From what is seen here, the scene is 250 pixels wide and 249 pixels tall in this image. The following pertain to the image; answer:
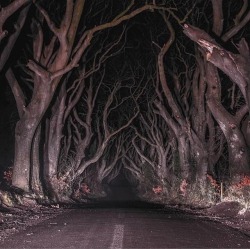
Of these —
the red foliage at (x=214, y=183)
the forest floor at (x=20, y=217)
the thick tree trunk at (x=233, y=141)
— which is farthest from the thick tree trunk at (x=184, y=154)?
the forest floor at (x=20, y=217)

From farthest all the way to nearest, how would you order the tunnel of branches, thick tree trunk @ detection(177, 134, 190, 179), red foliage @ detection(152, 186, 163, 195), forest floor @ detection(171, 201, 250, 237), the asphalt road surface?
red foliage @ detection(152, 186, 163, 195) < thick tree trunk @ detection(177, 134, 190, 179) < the tunnel of branches < forest floor @ detection(171, 201, 250, 237) < the asphalt road surface

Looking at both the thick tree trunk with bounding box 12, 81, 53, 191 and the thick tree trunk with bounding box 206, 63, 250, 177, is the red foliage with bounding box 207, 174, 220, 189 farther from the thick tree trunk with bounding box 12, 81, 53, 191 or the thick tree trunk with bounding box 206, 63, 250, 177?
the thick tree trunk with bounding box 12, 81, 53, 191

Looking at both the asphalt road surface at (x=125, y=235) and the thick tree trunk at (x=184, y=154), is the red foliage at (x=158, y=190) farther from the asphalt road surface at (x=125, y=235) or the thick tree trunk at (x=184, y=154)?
the asphalt road surface at (x=125, y=235)

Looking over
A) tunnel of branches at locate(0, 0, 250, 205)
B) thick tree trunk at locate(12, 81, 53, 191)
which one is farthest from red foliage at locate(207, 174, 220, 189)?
thick tree trunk at locate(12, 81, 53, 191)

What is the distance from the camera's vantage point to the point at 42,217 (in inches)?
554

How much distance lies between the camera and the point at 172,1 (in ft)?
70.2

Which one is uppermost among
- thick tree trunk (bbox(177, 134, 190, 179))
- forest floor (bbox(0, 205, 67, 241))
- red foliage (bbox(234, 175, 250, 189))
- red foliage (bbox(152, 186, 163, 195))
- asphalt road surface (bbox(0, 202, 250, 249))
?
thick tree trunk (bbox(177, 134, 190, 179))

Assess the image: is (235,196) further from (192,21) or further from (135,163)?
(135,163)

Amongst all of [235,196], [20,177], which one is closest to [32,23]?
[20,177]

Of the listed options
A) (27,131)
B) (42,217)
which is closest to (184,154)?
(27,131)

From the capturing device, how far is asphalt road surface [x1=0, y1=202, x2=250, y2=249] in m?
8.77

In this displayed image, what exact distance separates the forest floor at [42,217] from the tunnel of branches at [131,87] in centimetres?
77

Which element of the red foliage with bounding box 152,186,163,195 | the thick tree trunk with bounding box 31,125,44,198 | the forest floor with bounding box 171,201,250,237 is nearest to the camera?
the forest floor with bounding box 171,201,250,237

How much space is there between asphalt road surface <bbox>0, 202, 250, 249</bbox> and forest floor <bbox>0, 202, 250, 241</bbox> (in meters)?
0.47
